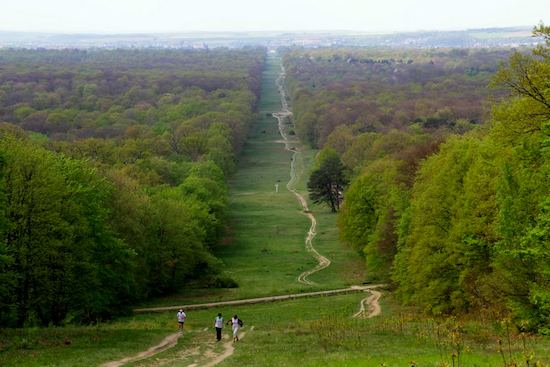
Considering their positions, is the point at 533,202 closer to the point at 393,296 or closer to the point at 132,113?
the point at 393,296

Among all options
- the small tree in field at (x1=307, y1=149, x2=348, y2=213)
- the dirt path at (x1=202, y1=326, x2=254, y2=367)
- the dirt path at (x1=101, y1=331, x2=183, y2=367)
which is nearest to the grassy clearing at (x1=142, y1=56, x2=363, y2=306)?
the small tree in field at (x1=307, y1=149, x2=348, y2=213)

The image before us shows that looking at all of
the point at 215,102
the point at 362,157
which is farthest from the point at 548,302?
the point at 215,102

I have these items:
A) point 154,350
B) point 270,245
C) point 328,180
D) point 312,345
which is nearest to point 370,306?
point 312,345

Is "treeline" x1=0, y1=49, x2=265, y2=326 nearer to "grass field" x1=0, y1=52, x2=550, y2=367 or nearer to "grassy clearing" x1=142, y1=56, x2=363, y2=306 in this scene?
"grass field" x1=0, y1=52, x2=550, y2=367

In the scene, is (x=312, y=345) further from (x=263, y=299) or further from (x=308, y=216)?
(x=308, y=216)

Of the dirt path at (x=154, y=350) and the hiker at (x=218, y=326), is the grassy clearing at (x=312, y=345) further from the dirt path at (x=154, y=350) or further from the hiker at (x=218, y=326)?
the hiker at (x=218, y=326)

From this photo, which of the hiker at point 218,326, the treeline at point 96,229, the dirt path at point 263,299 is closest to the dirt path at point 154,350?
the hiker at point 218,326
